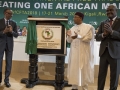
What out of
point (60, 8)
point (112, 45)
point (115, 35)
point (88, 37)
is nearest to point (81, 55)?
point (88, 37)

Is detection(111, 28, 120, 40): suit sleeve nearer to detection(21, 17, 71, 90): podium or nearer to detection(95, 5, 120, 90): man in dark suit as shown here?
detection(95, 5, 120, 90): man in dark suit

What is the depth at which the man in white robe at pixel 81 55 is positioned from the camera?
324 centimetres

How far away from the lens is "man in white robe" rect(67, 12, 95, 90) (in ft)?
10.6

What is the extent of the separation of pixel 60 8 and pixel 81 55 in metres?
2.02

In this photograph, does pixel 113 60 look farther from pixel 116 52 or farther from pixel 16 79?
pixel 16 79

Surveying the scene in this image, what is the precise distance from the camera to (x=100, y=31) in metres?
2.92

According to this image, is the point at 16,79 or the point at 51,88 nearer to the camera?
the point at 51,88

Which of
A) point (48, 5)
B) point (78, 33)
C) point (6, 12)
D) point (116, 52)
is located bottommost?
point (116, 52)

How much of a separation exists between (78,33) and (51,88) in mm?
1232

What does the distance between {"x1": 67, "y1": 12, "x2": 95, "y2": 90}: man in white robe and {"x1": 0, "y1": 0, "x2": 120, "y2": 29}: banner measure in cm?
153

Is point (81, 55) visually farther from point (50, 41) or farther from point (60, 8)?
point (60, 8)

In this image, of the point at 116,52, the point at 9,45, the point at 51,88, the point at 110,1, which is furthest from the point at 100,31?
the point at 110,1

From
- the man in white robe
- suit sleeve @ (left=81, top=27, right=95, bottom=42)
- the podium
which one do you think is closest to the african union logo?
the podium

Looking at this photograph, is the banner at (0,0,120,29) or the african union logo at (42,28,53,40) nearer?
the african union logo at (42,28,53,40)
